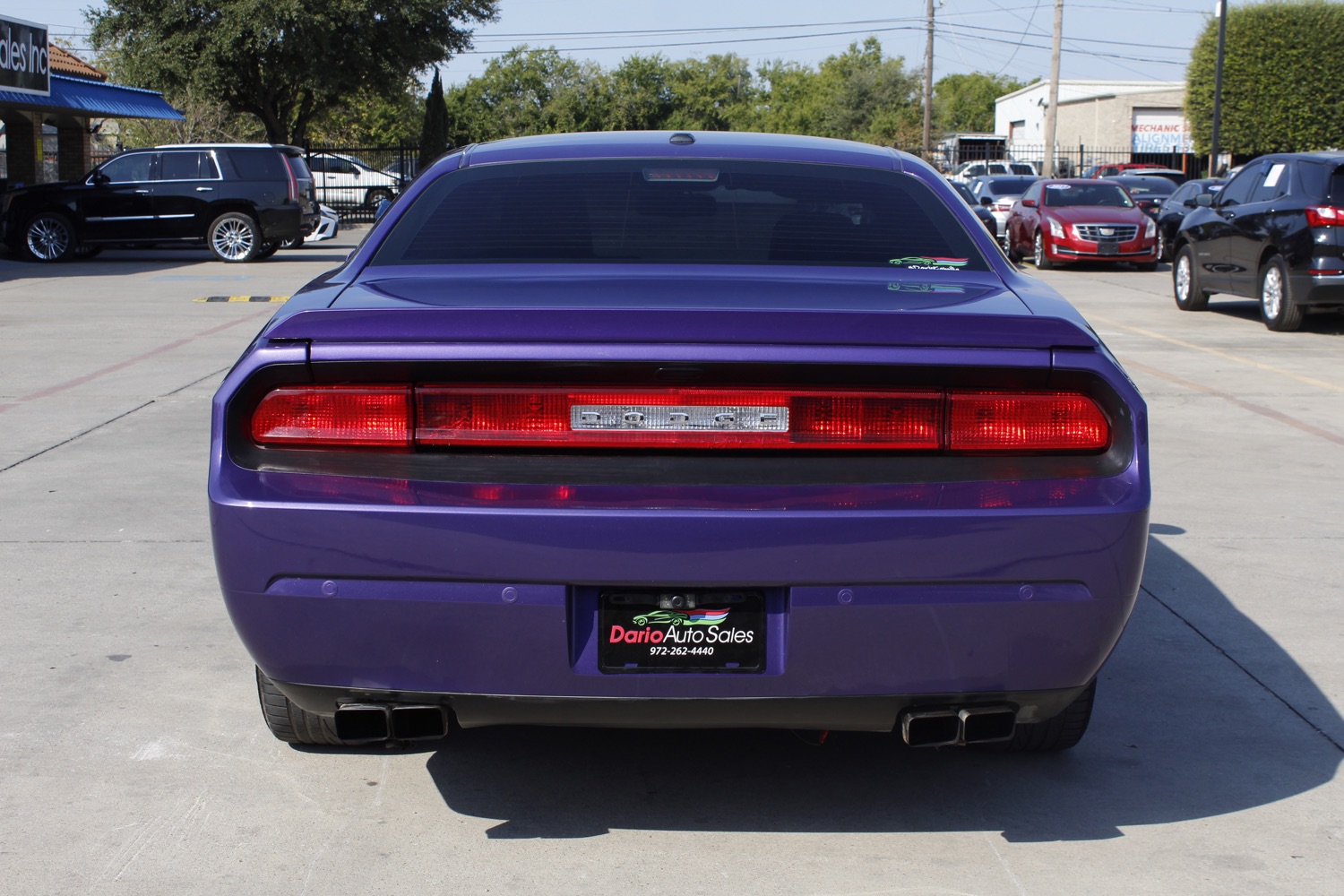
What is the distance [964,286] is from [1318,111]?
47676 millimetres

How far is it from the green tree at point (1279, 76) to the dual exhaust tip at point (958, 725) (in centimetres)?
4621

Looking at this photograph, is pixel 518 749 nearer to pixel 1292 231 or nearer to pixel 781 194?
pixel 781 194

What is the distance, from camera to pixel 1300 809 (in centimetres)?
348

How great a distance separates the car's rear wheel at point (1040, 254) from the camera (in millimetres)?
22672

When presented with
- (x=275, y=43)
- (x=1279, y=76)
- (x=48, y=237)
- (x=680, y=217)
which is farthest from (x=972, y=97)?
(x=680, y=217)

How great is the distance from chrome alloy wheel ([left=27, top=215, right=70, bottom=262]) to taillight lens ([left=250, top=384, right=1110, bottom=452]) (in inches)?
883

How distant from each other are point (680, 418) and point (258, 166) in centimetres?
2190

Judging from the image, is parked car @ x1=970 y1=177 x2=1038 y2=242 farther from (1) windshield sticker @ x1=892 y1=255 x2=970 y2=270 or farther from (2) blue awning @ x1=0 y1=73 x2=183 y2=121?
(1) windshield sticker @ x1=892 y1=255 x2=970 y2=270

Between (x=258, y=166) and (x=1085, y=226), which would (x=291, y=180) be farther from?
(x=1085, y=226)

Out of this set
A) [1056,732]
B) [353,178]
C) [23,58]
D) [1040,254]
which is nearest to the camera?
A: [1056,732]

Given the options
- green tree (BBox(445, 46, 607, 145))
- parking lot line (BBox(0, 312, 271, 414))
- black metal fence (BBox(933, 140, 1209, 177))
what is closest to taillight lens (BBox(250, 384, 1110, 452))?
parking lot line (BBox(0, 312, 271, 414))

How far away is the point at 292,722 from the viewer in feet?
12.0

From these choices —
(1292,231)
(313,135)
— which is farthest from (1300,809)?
(313,135)

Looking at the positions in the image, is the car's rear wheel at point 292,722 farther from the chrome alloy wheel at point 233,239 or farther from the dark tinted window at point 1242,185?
the chrome alloy wheel at point 233,239
